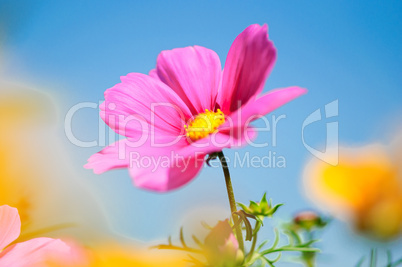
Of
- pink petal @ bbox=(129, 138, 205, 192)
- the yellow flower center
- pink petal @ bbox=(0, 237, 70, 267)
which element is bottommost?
pink petal @ bbox=(0, 237, 70, 267)

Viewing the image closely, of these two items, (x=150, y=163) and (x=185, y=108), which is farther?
(x=185, y=108)

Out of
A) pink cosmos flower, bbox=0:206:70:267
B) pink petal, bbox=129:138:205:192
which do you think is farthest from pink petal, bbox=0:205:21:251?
pink petal, bbox=129:138:205:192

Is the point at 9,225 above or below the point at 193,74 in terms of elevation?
below

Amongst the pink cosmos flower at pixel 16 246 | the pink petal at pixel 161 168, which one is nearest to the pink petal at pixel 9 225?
the pink cosmos flower at pixel 16 246

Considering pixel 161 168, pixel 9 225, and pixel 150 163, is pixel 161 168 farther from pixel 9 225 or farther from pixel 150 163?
pixel 9 225

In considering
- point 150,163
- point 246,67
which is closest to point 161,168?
point 150,163

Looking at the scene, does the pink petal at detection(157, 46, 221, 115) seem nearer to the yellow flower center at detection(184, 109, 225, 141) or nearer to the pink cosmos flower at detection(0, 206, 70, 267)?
the yellow flower center at detection(184, 109, 225, 141)

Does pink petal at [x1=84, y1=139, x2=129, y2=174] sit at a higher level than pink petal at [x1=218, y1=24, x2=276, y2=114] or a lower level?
lower
